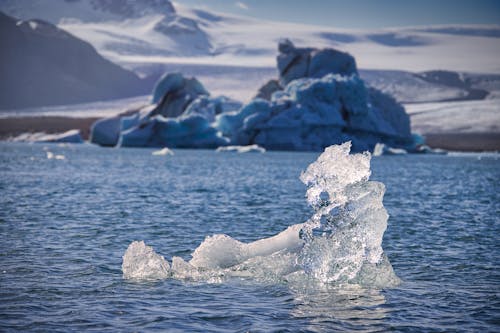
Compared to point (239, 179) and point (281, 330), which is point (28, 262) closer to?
point (281, 330)

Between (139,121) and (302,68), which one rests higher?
(302,68)

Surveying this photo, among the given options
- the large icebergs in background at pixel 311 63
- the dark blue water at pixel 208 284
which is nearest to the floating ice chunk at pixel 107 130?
the large icebergs in background at pixel 311 63

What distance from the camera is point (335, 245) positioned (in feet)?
33.8

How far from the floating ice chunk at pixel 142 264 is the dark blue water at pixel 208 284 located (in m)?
0.29

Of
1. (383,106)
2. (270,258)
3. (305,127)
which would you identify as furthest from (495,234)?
(383,106)

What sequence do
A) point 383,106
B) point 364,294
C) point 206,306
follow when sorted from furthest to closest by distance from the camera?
point 383,106
point 364,294
point 206,306

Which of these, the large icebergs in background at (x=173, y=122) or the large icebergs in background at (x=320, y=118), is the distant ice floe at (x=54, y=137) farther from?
the large icebergs in background at (x=320, y=118)

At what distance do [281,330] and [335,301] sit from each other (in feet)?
5.66

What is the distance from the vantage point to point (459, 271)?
11.4m

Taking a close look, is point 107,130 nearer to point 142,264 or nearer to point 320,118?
point 320,118

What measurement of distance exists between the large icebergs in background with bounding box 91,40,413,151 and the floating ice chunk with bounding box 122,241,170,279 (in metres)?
54.6

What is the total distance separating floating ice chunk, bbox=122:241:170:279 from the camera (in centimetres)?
1054

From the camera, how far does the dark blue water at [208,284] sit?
8.09 metres

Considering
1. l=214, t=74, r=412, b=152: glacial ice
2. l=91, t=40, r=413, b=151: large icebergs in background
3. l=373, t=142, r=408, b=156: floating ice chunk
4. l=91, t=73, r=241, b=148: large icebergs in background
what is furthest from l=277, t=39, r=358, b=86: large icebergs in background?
l=373, t=142, r=408, b=156: floating ice chunk
